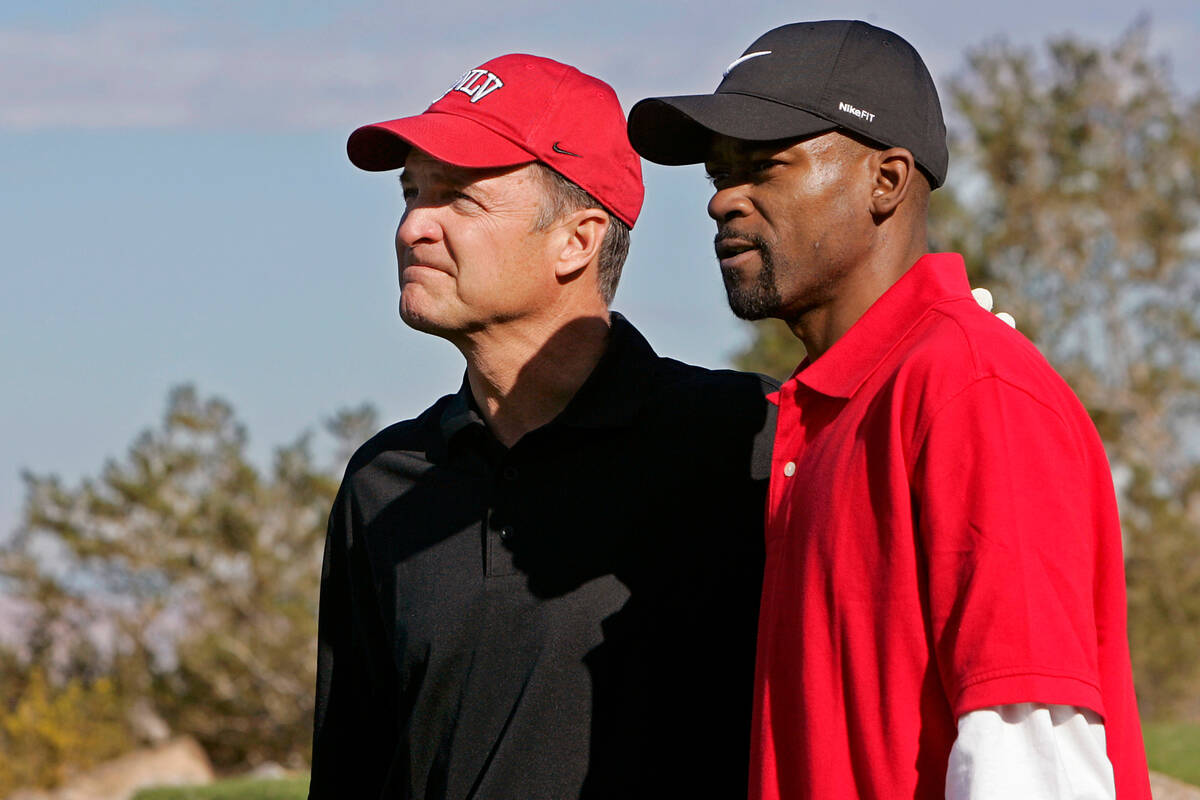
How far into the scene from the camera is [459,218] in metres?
3.22

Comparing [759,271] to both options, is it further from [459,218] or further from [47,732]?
[47,732]

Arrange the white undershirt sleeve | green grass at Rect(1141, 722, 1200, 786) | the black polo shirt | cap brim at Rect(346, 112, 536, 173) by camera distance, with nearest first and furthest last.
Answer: the white undershirt sleeve → the black polo shirt → cap brim at Rect(346, 112, 536, 173) → green grass at Rect(1141, 722, 1200, 786)

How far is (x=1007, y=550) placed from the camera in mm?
1843

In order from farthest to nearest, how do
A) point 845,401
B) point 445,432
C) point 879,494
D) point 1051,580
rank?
1. point 445,432
2. point 845,401
3. point 879,494
4. point 1051,580

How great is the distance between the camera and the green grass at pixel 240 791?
7637 mm

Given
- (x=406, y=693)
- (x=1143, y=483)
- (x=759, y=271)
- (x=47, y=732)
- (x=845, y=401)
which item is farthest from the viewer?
(x=1143, y=483)

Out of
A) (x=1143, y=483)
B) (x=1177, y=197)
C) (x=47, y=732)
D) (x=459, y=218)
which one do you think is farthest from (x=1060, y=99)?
(x=459, y=218)

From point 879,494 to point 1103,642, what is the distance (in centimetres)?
36

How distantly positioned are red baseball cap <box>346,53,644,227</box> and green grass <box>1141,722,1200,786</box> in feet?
14.7

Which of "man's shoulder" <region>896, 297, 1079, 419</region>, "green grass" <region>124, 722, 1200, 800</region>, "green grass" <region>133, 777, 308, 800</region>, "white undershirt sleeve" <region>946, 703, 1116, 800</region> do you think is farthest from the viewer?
"green grass" <region>133, 777, 308, 800</region>

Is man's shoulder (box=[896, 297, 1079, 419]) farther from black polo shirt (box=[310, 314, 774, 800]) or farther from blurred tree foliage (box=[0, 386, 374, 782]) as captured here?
blurred tree foliage (box=[0, 386, 374, 782])

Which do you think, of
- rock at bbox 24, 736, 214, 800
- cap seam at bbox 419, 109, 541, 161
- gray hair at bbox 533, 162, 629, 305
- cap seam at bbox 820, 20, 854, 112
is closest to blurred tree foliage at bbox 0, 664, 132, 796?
rock at bbox 24, 736, 214, 800

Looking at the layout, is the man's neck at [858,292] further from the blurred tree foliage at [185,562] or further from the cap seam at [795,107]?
the blurred tree foliage at [185,562]

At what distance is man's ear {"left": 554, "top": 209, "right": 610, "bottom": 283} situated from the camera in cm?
331
